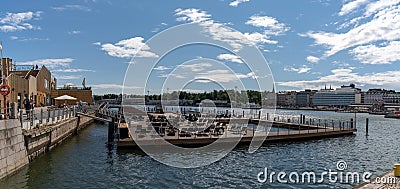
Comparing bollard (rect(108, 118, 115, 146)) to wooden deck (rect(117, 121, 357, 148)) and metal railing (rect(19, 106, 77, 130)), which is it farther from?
metal railing (rect(19, 106, 77, 130))

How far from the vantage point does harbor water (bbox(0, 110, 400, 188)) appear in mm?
13969

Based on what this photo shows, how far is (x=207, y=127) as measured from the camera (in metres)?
26.9

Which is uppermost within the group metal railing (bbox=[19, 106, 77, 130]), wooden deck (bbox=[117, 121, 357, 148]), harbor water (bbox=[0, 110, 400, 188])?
metal railing (bbox=[19, 106, 77, 130])

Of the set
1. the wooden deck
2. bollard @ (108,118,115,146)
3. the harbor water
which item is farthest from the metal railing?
the wooden deck

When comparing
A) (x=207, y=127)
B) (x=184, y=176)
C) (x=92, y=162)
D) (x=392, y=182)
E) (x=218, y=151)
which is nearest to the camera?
(x=392, y=182)

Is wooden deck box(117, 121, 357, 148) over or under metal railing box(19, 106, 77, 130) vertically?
under

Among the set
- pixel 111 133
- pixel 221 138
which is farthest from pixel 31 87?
pixel 221 138

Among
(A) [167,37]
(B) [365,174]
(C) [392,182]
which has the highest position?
(A) [167,37]

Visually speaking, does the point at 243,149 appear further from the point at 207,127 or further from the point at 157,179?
the point at 157,179

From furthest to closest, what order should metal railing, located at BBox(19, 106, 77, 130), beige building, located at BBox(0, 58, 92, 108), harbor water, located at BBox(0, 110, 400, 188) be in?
beige building, located at BBox(0, 58, 92, 108)
metal railing, located at BBox(19, 106, 77, 130)
harbor water, located at BBox(0, 110, 400, 188)

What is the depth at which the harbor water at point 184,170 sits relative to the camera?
14.0 m

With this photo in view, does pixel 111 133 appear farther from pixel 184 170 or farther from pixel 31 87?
pixel 31 87

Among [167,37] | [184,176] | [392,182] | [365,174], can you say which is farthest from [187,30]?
[365,174]

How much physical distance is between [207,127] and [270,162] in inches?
344
